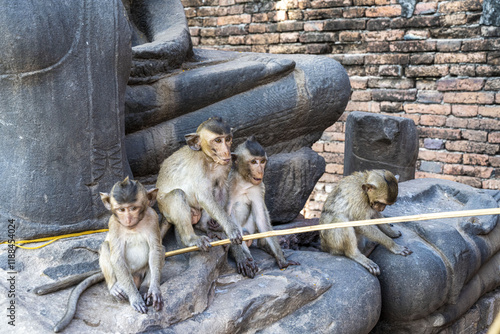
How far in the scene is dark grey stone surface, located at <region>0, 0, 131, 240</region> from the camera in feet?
8.31

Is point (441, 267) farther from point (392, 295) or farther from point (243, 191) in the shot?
point (243, 191)

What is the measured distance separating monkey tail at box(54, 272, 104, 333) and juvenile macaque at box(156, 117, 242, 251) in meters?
0.45

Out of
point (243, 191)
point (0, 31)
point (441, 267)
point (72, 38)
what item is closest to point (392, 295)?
point (441, 267)

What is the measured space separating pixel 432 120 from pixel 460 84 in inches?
19.3

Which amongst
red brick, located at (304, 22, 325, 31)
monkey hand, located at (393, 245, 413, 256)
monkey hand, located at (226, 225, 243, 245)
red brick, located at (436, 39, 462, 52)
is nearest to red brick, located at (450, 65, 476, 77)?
red brick, located at (436, 39, 462, 52)

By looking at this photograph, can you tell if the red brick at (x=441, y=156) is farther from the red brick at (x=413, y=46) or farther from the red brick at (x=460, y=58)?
the red brick at (x=413, y=46)

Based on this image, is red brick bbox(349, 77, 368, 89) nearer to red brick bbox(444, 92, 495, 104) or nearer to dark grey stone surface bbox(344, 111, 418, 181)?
red brick bbox(444, 92, 495, 104)

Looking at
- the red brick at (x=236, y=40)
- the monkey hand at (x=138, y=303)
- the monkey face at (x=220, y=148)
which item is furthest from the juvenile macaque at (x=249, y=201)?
the red brick at (x=236, y=40)

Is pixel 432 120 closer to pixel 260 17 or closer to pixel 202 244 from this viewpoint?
pixel 260 17

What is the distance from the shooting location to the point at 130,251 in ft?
7.98

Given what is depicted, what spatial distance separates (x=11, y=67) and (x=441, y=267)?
2.52m

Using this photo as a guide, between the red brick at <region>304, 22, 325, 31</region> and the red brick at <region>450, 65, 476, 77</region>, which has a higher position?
the red brick at <region>304, 22, 325, 31</region>

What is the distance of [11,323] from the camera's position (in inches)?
85.2

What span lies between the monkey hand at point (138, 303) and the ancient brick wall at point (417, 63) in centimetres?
460
